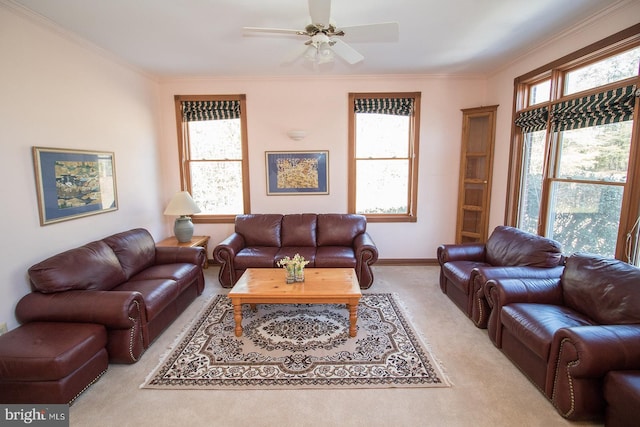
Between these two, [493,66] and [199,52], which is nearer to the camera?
[199,52]

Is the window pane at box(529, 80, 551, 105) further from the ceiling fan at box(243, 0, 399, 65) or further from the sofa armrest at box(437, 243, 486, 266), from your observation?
the ceiling fan at box(243, 0, 399, 65)

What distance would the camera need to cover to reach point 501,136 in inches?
168

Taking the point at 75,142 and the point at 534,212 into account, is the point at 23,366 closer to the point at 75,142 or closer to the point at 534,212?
the point at 75,142

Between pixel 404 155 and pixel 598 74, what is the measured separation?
7.83 ft

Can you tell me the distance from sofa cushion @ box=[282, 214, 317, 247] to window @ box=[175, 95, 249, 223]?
82 centimetres

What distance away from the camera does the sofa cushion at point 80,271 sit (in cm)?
249

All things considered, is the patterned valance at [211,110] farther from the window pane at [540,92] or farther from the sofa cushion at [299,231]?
the window pane at [540,92]

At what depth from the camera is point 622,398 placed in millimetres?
1679

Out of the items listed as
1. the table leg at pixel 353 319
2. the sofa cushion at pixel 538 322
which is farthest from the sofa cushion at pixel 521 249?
the table leg at pixel 353 319

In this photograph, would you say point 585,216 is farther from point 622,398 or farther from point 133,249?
point 133,249

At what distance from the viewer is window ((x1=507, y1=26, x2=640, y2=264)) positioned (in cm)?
253

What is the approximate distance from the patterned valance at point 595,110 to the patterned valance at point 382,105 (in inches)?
74.2

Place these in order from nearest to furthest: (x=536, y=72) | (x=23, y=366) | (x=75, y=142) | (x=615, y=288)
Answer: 1. (x=23, y=366)
2. (x=615, y=288)
3. (x=75, y=142)
4. (x=536, y=72)

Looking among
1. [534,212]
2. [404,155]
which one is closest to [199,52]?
[404,155]
